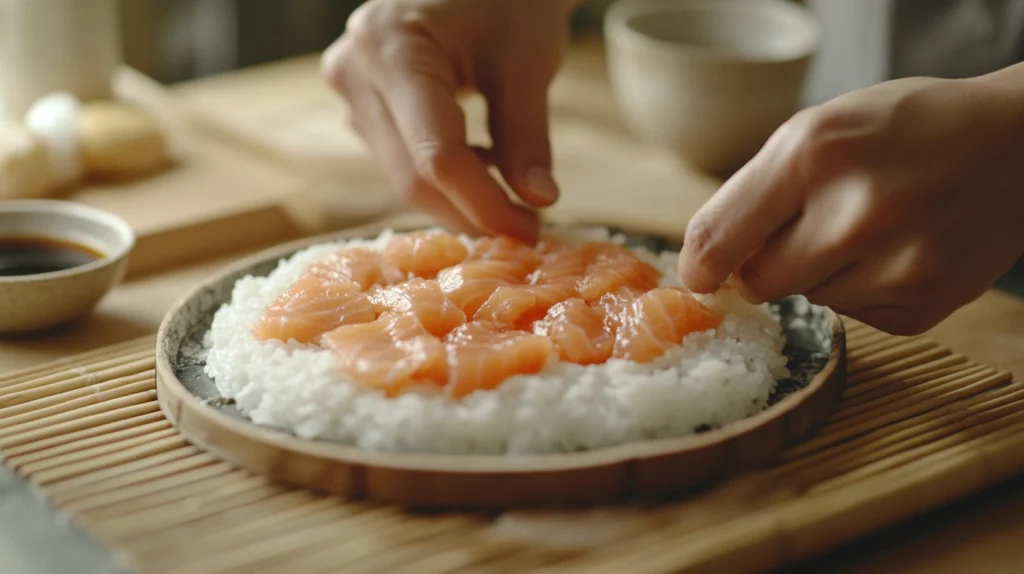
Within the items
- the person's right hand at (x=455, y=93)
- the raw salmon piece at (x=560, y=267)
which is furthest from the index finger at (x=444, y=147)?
the raw salmon piece at (x=560, y=267)

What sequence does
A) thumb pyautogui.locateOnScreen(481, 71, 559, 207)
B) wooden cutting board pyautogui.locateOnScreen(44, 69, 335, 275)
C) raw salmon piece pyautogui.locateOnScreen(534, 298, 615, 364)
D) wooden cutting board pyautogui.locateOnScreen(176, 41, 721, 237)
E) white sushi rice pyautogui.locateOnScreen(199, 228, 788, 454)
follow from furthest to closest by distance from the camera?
wooden cutting board pyautogui.locateOnScreen(176, 41, 721, 237), wooden cutting board pyautogui.locateOnScreen(44, 69, 335, 275), thumb pyautogui.locateOnScreen(481, 71, 559, 207), raw salmon piece pyautogui.locateOnScreen(534, 298, 615, 364), white sushi rice pyautogui.locateOnScreen(199, 228, 788, 454)

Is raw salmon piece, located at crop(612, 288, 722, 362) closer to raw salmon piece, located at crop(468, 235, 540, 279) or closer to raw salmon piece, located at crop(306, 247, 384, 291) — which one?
raw salmon piece, located at crop(468, 235, 540, 279)

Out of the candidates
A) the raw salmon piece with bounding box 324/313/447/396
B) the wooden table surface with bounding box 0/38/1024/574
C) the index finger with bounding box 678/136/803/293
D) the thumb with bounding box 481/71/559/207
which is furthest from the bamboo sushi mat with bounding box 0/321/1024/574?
the thumb with bounding box 481/71/559/207

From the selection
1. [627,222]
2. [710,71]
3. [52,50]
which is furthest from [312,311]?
[52,50]

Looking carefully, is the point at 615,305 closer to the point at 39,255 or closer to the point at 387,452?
the point at 387,452

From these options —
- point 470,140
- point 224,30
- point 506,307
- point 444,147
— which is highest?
point 444,147
